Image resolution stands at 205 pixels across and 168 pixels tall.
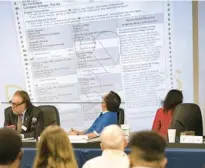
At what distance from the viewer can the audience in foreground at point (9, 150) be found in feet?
6.54

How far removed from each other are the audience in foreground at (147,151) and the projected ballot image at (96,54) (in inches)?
113

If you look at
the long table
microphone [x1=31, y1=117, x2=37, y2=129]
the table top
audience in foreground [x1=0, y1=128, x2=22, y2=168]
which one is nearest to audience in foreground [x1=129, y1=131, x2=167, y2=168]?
audience in foreground [x1=0, y1=128, x2=22, y2=168]

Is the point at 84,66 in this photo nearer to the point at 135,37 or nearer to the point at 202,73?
the point at 135,37

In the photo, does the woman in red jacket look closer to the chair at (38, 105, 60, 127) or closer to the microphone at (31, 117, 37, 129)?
the chair at (38, 105, 60, 127)

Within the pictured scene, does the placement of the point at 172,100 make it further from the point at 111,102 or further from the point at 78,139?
the point at 78,139

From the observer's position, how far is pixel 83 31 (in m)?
4.95

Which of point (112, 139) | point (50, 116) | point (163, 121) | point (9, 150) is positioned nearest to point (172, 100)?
point (163, 121)

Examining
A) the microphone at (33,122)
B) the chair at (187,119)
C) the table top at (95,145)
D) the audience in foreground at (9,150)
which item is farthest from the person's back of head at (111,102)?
the audience in foreground at (9,150)

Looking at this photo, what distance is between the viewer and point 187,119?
384 centimetres

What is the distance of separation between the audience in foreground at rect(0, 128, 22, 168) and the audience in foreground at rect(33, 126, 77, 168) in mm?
211

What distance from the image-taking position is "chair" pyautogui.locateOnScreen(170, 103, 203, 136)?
12.5 ft

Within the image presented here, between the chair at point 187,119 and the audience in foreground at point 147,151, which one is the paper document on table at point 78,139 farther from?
the audience in foreground at point 147,151

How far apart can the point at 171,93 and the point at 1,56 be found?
8.28 feet

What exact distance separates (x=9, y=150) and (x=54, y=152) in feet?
1.01
